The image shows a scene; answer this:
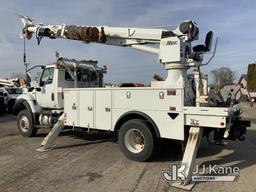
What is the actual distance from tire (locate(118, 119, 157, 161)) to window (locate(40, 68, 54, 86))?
167 inches

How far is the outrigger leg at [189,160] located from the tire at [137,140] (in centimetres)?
107

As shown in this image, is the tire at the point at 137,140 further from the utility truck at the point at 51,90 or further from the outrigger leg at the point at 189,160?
the utility truck at the point at 51,90

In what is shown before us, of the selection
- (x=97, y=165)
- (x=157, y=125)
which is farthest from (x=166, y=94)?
(x=97, y=165)

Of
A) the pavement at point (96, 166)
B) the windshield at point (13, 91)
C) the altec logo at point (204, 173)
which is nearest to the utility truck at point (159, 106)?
the altec logo at point (204, 173)

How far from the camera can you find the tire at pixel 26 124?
12.8 metres

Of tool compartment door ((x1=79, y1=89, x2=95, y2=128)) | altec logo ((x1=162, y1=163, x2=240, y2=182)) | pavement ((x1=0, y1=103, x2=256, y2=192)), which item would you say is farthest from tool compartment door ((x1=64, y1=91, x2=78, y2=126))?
altec logo ((x1=162, y1=163, x2=240, y2=182))

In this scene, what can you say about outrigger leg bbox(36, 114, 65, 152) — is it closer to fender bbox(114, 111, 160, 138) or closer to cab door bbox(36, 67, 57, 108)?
cab door bbox(36, 67, 57, 108)

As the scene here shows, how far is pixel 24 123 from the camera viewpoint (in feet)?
43.0

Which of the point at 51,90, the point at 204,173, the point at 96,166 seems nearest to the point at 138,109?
the point at 96,166

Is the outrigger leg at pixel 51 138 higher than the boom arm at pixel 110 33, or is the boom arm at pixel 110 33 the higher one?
the boom arm at pixel 110 33

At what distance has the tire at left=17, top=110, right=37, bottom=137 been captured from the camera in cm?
1281

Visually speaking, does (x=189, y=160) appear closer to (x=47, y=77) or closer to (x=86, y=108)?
(x=86, y=108)

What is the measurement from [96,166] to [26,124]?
5354 millimetres

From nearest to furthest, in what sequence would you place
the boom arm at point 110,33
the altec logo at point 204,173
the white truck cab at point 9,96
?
the altec logo at point 204,173 < the boom arm at point 110,33 < the white truck cab at point 9,96
